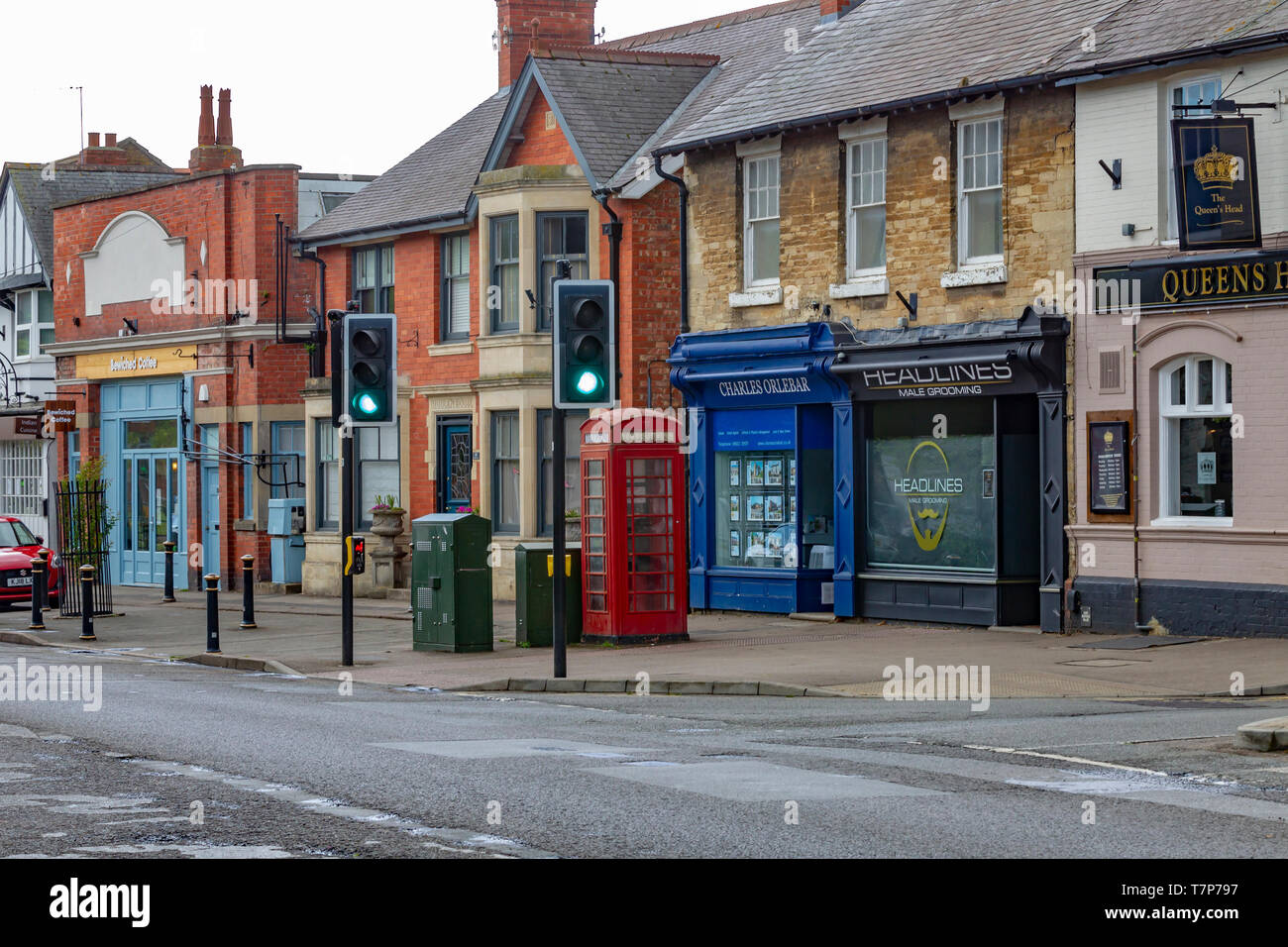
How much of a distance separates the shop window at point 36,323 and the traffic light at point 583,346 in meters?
28.4

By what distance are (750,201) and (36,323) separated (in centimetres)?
2384

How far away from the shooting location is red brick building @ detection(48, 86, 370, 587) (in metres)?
35.1

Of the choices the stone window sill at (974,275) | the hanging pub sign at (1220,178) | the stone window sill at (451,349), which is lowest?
the stone window sill at (451,349)

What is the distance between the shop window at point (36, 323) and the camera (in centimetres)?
4331

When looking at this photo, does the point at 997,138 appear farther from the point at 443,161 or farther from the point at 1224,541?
the point at 443,161

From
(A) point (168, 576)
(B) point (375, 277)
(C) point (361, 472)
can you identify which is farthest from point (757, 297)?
(A) point (168, 576)

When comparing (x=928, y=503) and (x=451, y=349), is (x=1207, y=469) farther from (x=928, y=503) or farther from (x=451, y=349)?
(x=451, y=349)

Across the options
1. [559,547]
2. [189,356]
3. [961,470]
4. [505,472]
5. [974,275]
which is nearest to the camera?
[559,547]

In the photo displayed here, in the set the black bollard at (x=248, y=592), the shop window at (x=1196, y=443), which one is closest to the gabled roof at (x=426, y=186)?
the black bollard at (x=248, y=592)

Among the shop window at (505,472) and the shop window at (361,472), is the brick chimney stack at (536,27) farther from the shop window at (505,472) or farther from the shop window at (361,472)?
the shop window at (505,472)

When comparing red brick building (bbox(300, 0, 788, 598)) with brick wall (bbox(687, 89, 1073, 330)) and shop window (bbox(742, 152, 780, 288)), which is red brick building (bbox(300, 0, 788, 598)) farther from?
shop window (bbox(742, 152, 780, 288))

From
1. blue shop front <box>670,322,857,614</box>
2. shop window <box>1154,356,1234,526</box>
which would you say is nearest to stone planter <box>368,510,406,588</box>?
blue shop front <box>670,322,857,614</box>

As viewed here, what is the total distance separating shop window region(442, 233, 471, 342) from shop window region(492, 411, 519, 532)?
2.04 metres

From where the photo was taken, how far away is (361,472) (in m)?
33.2
